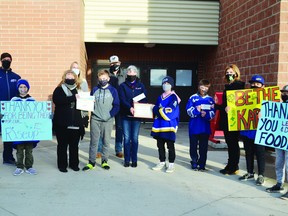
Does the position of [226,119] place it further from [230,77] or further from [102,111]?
[102,111]

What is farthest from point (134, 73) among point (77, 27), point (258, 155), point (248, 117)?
point (77, 27)

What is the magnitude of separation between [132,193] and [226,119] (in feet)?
6.83

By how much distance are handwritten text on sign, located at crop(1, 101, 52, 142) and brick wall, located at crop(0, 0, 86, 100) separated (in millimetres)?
3518

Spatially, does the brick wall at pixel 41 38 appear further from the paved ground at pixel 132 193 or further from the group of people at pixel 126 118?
the paved ground at pixel 132 193

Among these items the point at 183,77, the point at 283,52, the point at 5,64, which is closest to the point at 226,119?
the point at 283,52

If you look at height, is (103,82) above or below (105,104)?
above

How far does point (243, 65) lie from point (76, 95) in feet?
16.4

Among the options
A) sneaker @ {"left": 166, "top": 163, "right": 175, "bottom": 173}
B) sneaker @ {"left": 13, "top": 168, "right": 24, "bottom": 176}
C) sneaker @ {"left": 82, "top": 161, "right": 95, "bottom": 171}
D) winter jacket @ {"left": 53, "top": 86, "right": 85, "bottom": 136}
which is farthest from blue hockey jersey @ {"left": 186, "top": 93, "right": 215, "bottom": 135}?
sneaker @ {"left": 13, "top": 168, "right": 24, "bottom": 176}

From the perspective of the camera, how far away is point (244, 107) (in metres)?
5.22

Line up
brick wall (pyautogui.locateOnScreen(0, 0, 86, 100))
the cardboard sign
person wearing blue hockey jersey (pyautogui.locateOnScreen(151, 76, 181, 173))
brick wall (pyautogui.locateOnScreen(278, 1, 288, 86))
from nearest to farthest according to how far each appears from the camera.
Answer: person wearing blue hockey jersey (pyautogui.locateOnScreen(151, 76, 181, 173)), the cardboard sign, brick wall (pyautogui.locateOnScreen(278, 1, 288, 86)), brick wall (pyautogui.locateOnScreen(0, 0, 86, 100))

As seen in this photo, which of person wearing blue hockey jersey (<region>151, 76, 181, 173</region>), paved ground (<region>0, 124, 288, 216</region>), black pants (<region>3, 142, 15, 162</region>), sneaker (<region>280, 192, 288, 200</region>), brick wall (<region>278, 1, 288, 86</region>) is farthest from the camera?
brick wall (<region>278, 1, 288, 86</region>)

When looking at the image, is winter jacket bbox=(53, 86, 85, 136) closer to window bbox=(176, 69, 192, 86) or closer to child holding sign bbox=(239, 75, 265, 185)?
child holding sign bbox=(239, 75, 265, 185)

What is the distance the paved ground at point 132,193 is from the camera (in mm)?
3830

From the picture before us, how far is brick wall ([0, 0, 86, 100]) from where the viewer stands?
8.62 metres
